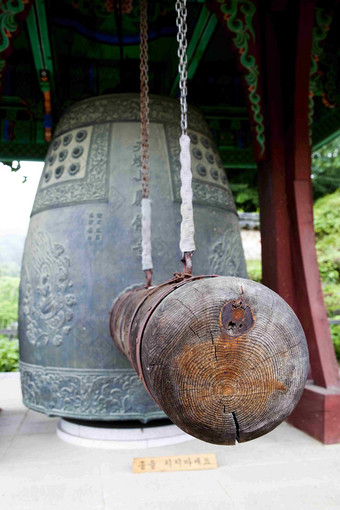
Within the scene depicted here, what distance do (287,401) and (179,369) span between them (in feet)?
0.86

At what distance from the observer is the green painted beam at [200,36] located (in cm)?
331

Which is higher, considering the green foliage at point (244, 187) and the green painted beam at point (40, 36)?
the green painted beam at point (40, 36)

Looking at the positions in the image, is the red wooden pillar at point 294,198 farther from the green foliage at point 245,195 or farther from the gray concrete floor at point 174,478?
the green foliage at point 245,195

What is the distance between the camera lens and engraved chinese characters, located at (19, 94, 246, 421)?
114 inches

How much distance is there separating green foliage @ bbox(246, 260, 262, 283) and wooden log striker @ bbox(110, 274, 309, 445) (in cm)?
733

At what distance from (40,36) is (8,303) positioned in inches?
309

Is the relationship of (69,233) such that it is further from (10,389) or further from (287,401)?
(10,389)

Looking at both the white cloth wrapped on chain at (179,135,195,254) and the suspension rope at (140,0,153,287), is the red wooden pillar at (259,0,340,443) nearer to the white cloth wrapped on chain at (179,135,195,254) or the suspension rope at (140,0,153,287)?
the suspension rope at (140,0,153,287)

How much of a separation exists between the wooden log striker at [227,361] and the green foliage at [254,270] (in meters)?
7.33

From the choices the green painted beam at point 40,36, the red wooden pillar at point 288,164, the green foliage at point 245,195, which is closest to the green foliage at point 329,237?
the green foliage at point 245,195

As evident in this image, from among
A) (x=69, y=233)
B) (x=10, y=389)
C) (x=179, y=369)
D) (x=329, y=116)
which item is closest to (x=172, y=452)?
(x=69, y=233)

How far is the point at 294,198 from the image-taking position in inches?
133

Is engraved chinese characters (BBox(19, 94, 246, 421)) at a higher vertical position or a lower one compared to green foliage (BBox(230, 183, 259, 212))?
lower

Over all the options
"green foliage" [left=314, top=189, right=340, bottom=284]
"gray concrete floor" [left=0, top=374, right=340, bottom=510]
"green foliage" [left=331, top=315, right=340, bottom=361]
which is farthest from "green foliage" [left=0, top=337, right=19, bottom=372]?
"green foliage" [left=314, top=189, right=340, bottom=284]
